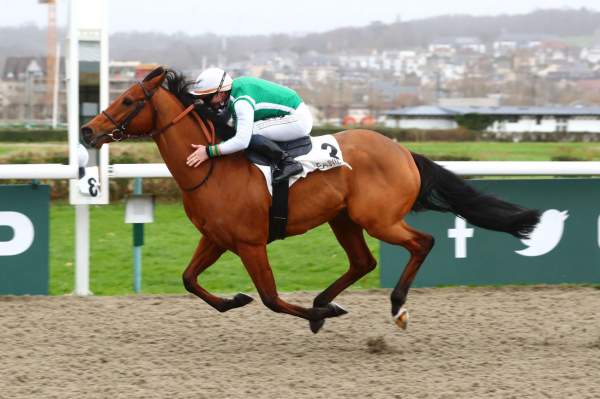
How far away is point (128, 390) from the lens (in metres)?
4.26

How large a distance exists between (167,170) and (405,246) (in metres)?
→ 1.99

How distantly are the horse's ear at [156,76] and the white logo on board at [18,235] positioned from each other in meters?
1.86

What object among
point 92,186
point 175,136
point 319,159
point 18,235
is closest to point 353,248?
point 319,159

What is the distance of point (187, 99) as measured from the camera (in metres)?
5.39

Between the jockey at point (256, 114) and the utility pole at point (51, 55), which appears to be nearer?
the jockey at point (256, 114)

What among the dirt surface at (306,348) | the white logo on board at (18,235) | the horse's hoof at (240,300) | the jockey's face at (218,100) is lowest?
the dirt surface at (306,348)

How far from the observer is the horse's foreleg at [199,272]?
5488 millimetres

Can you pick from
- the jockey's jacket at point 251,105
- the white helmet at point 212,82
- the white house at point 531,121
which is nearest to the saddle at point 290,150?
the jockey's jacket at point 251,105

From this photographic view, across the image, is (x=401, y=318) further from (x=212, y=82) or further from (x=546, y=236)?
(x=546, y=236)

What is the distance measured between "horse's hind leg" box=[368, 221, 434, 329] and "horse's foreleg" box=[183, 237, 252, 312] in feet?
2.74

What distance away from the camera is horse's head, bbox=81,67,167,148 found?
204 inches

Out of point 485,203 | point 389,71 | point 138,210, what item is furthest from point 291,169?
point 389,71

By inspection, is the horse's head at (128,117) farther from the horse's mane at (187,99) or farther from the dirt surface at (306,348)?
the dirt surface at (306,348)

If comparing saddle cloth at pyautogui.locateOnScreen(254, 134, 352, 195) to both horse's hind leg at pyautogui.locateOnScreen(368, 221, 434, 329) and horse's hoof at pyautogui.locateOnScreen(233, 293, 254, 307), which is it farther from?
horse's hoof at pyautogui.locateOnScreen(233, 293, 254, 307)
